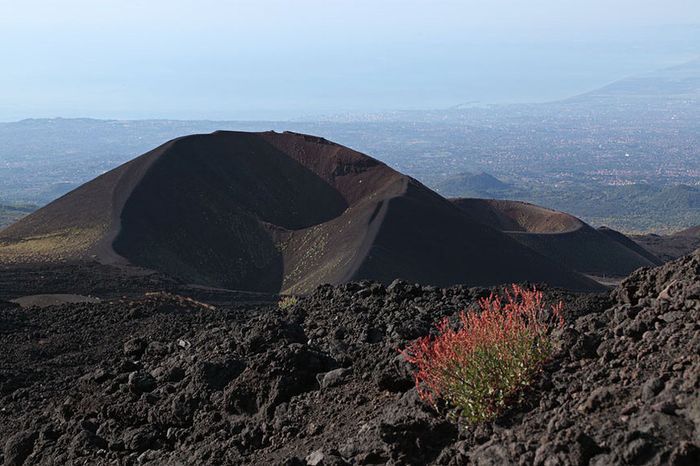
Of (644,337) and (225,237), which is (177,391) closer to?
(644,337)

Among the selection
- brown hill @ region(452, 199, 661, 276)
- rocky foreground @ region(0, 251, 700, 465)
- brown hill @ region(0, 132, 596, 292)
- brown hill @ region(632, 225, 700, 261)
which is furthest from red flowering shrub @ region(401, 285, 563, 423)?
brown hill @ region(632, 225, 700, 261)

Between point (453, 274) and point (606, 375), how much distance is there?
43.4 meters

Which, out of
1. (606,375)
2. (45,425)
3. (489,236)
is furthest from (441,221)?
(606,375)

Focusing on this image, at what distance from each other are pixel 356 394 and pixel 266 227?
51.6 m

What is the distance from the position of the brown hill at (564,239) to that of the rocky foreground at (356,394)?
53.2m

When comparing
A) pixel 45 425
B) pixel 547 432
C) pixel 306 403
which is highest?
pixel 547 432

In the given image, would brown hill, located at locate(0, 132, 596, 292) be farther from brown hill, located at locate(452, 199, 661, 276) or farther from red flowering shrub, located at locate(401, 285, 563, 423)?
red flowering shrub, located at locate(401, 285, 563, 423)

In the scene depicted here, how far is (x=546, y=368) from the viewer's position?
8.70 m

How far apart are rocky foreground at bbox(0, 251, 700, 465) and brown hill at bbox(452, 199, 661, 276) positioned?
53172mm

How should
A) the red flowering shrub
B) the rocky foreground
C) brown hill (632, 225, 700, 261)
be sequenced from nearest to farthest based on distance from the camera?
the rocky foreground → the red flowering shrub → brown hill (632, 225, 700, 261)

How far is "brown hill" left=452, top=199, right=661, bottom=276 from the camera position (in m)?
72.4

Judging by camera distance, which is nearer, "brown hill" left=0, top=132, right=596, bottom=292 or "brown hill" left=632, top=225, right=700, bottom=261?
"brown hill" left=0, top=132, right=596, bottom=292

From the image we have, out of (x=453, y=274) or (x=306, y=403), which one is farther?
(x=453, y=274)

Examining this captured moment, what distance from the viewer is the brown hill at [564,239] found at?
7238cm
